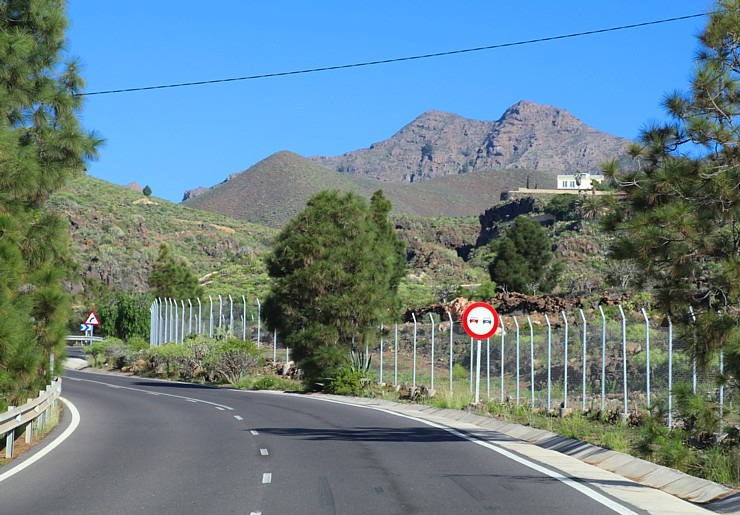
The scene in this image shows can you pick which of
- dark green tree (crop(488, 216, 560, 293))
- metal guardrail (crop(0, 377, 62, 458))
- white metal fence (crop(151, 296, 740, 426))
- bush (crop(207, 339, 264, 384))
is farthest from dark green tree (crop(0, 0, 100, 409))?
dark green tree (crop(488, 216, 560, 293))

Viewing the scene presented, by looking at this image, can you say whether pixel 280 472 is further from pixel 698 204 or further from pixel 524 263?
pixel 524 263

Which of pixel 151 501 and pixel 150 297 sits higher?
pixel 150 297

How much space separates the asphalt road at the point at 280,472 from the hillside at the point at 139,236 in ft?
241

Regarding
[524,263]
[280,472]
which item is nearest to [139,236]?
[524,263]

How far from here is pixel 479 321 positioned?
2586 centimetres

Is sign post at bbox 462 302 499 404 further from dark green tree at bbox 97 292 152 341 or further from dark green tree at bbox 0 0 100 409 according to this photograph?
dark green tree at bbox 97 292 152 341

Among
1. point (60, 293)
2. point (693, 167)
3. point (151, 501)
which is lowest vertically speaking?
point (151, 501)

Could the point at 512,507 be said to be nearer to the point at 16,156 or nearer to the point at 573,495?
the point at 573,495

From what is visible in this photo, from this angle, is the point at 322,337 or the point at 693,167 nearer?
the point at 693,167

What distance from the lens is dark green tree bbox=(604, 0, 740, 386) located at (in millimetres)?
14609

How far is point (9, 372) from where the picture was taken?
62.1 feet

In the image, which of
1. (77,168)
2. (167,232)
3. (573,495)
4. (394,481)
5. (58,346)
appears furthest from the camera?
(167,232)

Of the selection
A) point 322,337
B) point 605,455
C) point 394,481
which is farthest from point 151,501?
point 322,337

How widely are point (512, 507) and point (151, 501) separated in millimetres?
4006
